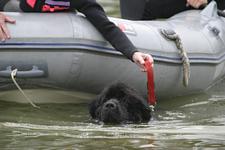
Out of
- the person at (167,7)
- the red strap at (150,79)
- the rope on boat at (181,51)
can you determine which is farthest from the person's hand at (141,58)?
the person at (167,7)

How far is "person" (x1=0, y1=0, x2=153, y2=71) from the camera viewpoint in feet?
17.4

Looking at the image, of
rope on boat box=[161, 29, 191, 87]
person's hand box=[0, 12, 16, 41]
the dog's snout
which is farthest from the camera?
rope on boat box=[161, 29, 191, 87]

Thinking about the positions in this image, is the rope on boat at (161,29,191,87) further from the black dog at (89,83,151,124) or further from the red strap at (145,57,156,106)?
the black dog at (89,83,151,124)

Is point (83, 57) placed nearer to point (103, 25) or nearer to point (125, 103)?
point (103, 25)

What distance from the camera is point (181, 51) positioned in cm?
596

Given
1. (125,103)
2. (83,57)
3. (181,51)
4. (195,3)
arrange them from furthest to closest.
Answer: (195,3), (181,51), (83,57), (125,103)

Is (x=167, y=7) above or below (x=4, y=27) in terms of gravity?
below

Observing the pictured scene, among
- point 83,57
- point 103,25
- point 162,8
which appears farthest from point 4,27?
point 162,8

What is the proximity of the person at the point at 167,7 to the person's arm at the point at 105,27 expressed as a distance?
1.61m

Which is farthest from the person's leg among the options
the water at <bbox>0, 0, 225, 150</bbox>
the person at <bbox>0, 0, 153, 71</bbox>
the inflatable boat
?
the person at <bbox>0, 0, 153, 71</bbox>

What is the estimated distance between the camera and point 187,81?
5938mm

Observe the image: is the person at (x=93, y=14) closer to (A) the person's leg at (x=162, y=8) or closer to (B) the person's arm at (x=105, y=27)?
(B) the person's arm at (x=105, y=27)

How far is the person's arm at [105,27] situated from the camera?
17.3ft

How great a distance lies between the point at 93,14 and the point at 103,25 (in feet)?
0.42
